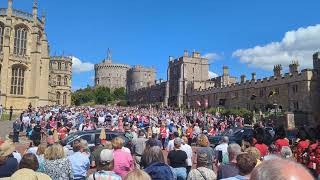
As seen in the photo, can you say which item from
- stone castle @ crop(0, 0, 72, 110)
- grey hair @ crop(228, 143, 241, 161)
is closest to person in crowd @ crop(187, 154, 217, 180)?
grey hair @ crop(228, 143, 241, 161)

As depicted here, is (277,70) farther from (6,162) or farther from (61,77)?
(6,162)

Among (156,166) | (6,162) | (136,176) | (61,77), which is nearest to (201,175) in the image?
(156,166)

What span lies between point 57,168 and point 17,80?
4469cm

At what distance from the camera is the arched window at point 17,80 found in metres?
47.7

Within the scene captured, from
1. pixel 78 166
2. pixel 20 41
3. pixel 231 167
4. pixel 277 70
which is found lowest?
pixel 78 166

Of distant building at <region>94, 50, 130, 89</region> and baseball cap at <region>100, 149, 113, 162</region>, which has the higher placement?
distant building at <region>94, 50, 130, 89</region>

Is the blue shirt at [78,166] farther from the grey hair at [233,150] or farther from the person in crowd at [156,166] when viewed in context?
the grey hair at [233,150]

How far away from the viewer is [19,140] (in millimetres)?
24422

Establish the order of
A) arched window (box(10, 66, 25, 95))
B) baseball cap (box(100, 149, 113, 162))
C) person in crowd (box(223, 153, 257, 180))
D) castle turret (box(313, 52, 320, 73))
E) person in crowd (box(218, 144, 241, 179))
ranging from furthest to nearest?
arched window (box(10, 66, 25, 95)), castle turret (box(313, 52, 320, 73)), person in crowd (box(218, 144, 241, 179)), baseball cap (box(100, 149, 113, 162)), person in crowd (box(223, 153, 257, 180))

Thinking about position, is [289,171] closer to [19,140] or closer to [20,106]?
[19,140]

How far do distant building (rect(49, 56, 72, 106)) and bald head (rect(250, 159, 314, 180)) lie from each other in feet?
245

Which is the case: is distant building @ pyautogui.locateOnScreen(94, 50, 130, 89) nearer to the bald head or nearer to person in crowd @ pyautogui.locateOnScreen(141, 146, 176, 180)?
person in crowd @ pyautogui.locateOnScreen(141, 146, 176, 180)

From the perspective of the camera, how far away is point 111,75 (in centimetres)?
13950

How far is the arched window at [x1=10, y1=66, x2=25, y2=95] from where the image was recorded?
47747 mm
